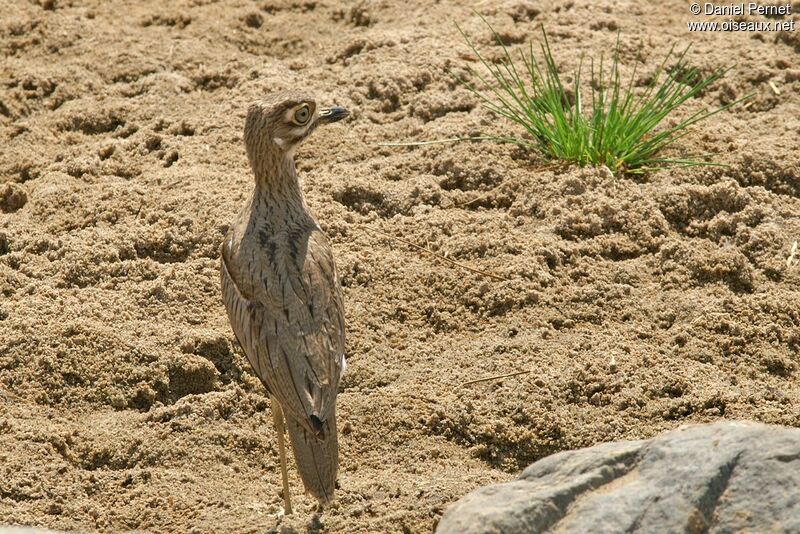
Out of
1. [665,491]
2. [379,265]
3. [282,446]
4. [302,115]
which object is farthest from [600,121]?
[665,491]

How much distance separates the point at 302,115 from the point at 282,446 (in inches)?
61.5

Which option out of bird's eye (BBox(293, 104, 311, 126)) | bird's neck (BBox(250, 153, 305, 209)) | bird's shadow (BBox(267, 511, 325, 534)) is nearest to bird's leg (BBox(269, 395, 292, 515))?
bird's shadow (BBox(267, 511, 325, 534))

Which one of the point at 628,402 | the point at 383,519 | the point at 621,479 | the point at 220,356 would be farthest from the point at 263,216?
the point at 621,479

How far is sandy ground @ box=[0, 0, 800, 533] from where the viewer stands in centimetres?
514

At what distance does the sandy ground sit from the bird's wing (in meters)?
0.54

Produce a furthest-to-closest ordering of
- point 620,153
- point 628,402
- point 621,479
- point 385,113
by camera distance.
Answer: point 385,113
point 620,153
point 628,402
point 621,479

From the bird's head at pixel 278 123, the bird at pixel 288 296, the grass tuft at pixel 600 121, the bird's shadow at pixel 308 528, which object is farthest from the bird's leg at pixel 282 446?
the grass tuft at pixel 600 121

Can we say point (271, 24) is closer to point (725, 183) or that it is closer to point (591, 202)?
point (591, 202)

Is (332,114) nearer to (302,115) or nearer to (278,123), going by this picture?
(302,115)

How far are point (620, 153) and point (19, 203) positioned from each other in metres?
3.40

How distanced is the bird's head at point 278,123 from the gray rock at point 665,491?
2.25m

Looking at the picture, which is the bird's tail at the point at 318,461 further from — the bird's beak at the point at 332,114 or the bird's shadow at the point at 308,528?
the bird's beak at the point at 332,114

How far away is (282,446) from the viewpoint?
507cm

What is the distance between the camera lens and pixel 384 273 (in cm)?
604
